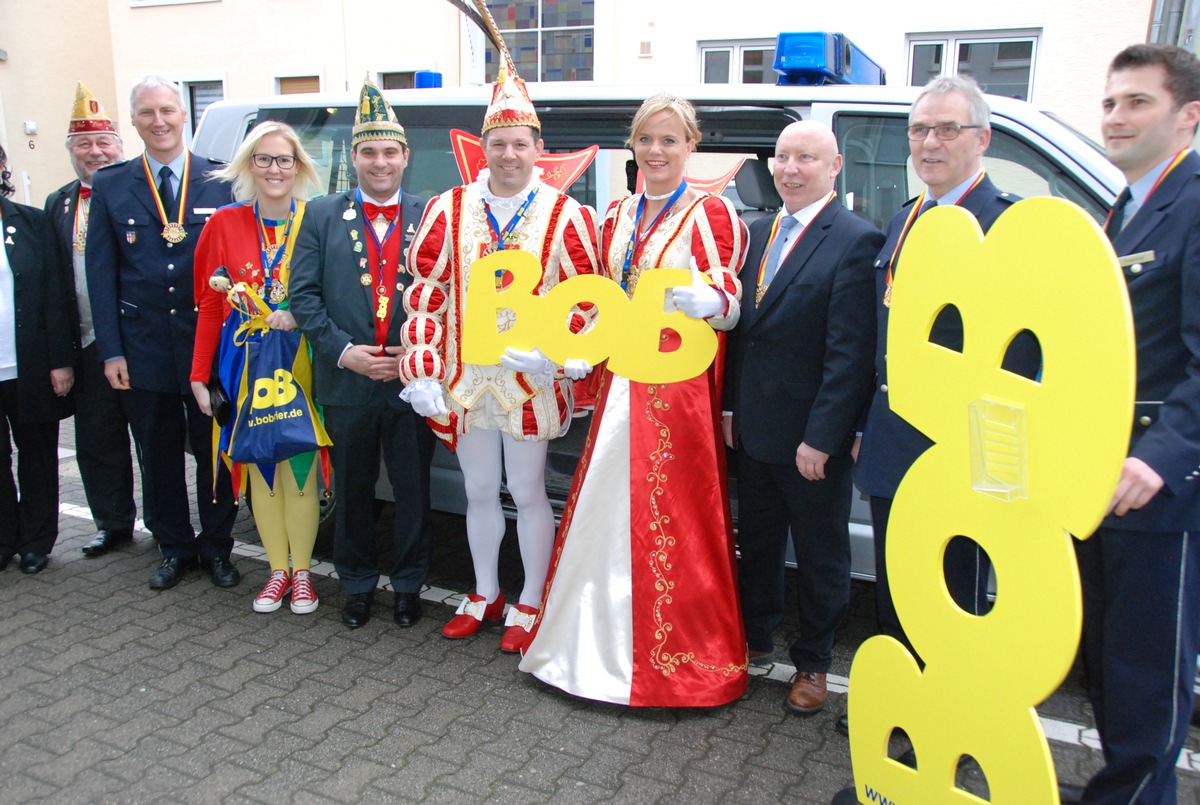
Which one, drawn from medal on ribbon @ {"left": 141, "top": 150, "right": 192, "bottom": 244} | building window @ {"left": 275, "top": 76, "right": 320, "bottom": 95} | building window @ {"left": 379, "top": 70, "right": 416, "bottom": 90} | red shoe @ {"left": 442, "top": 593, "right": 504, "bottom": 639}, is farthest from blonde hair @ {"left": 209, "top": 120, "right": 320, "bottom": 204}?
building window @ {"left": 275, "top": 76, "right": 320, "bottom": 95}

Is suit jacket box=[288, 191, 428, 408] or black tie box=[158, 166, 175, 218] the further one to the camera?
black tie box=[158, 166, 175, 218]

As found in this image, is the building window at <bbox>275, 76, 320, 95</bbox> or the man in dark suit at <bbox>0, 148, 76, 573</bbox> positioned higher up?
the building window at <bbox>275, 76, 320, 95</bbox>

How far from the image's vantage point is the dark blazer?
243cm

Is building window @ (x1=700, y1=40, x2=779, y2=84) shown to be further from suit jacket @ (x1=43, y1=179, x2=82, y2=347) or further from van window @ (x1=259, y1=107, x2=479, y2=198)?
suit jacket @ (x1=43, y1=179, x2=82, y2=347)

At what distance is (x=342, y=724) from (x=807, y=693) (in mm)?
1524

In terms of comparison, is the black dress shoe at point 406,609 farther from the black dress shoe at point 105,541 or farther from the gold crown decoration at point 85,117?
the gold crown decoration at point 85,117

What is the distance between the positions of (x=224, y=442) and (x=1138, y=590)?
320 cm

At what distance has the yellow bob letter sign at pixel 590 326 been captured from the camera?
9.38ft

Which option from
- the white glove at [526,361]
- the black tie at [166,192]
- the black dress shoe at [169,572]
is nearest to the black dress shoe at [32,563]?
the black dress shoe at [169,572]

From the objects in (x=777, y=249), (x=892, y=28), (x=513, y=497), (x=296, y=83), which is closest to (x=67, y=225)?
(x=513, y=497)

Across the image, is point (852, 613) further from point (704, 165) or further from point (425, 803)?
point (704, 165)

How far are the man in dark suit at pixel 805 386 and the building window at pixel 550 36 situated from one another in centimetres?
877

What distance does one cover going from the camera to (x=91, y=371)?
4246 mm

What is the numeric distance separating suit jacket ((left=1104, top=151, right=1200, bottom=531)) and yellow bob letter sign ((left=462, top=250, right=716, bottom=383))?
46.7 inches
